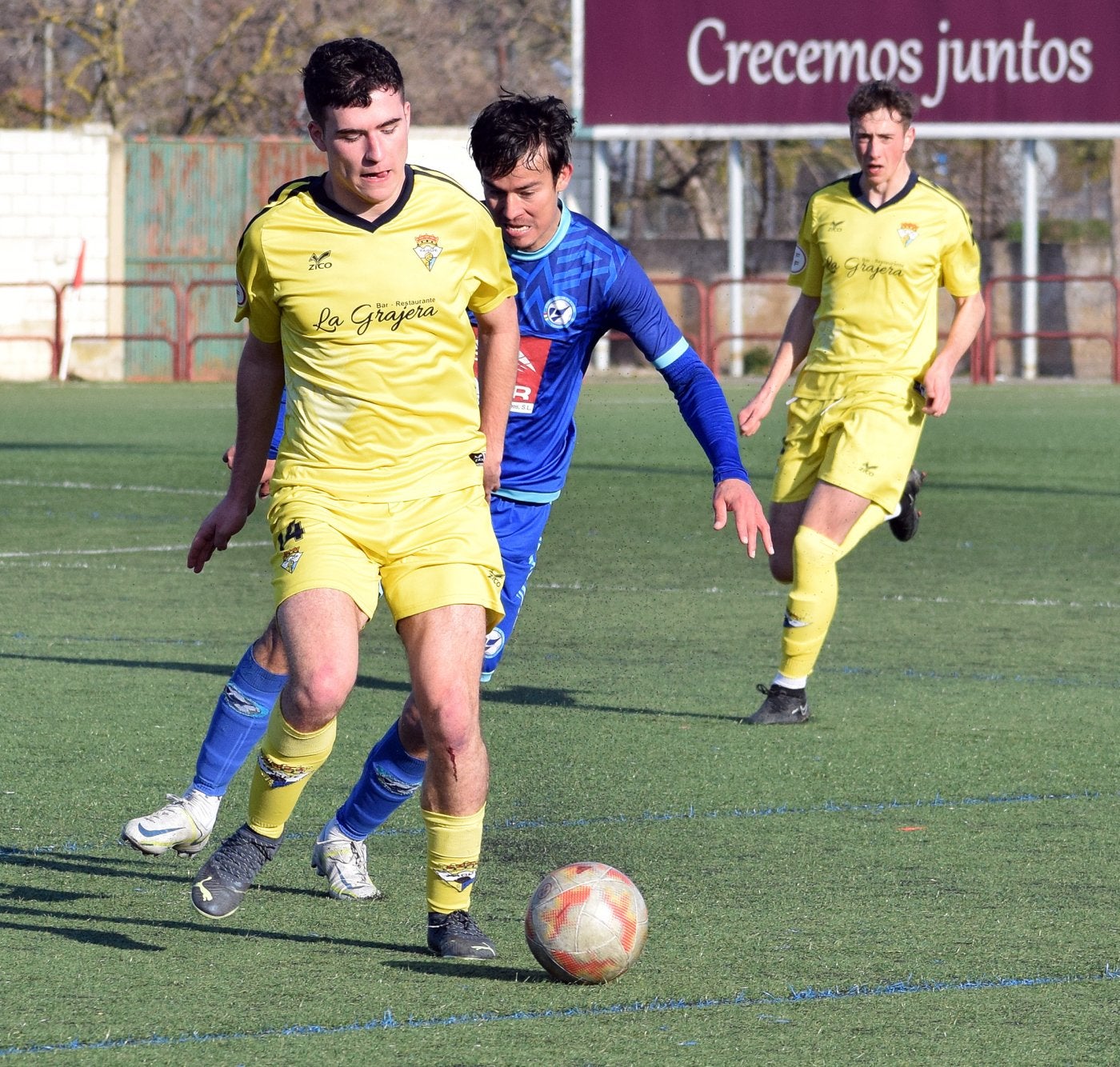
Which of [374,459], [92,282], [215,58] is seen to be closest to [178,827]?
[374,459]

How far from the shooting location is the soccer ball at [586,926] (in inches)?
173

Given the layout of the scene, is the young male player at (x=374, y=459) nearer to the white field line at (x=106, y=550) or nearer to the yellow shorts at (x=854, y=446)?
the yellow shorts at (x=854, y=446)

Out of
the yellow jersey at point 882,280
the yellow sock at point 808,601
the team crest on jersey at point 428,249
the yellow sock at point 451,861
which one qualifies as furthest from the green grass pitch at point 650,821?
the team crest on jersey at point 428,249

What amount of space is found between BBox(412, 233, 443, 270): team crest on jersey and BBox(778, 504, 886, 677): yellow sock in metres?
3.31

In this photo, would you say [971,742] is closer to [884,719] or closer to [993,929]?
[884,719]

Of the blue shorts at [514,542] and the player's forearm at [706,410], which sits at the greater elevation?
the player's forearm at [706,410]

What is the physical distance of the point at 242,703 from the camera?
5184 mm

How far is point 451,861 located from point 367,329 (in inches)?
45.3

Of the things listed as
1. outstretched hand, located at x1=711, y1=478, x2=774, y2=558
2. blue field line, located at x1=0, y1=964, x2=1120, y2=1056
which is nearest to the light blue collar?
outstretched hand, located at x1=711, y1=478, x2=774, y2=558

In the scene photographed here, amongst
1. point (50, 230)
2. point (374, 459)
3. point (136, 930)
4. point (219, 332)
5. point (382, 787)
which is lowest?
point (136, 930)

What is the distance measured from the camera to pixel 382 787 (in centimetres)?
525

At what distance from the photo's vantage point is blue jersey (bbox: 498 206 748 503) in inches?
217

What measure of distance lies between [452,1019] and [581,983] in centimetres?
37

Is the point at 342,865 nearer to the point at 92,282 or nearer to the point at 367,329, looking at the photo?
the point at 367,329
